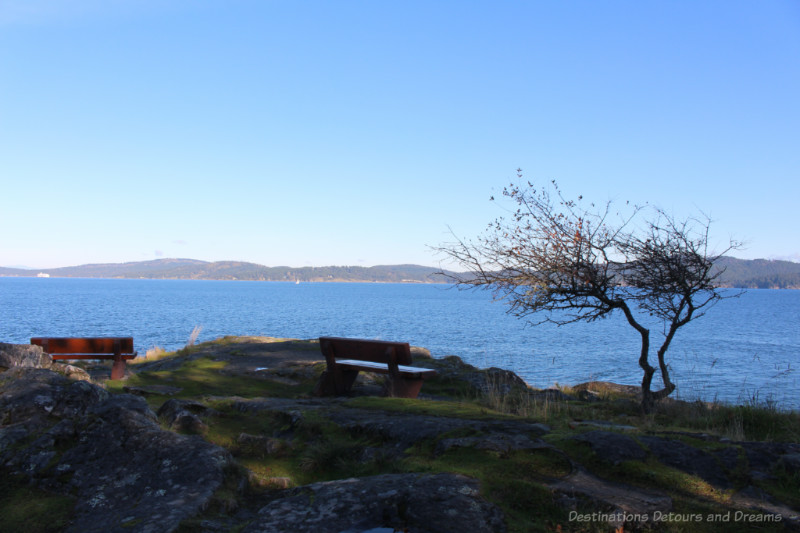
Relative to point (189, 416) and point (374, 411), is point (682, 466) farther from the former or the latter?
point (189, 416)

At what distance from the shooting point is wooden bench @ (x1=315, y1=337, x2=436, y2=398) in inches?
362

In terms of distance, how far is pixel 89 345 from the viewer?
41.1 feet

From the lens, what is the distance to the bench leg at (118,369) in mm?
12145

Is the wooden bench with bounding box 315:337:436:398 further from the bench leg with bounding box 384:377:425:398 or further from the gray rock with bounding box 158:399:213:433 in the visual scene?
the gray rock with bounding box 158:399:213:433

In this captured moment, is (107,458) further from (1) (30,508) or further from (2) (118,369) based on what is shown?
(2) (118,369)

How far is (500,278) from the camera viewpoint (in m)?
10.2

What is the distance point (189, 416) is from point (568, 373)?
20.2m

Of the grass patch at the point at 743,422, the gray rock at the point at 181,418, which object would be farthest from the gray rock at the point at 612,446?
the gray rock at the point at 181,418

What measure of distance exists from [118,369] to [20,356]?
16.8 feet

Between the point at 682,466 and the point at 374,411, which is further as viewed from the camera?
the point at 374,411

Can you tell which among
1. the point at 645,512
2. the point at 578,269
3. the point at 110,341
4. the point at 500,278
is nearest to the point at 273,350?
the point at 110,341

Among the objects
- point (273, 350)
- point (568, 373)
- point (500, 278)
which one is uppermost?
point (500, 278)

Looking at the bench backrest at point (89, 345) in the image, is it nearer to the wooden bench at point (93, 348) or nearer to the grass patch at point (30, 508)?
the wooden bench at point (93, 348)

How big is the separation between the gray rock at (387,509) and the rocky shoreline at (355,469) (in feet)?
0.04
